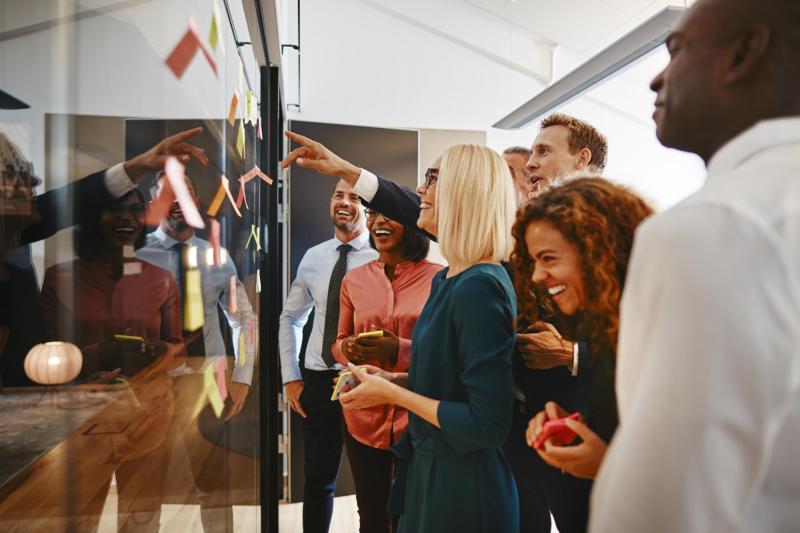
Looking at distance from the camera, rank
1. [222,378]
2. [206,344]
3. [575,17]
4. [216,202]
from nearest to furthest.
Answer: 1. [206,344]
2. [216,202]
3. [222,378]
4. [575,17]

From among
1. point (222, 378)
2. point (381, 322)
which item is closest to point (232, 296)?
point (222, 378)

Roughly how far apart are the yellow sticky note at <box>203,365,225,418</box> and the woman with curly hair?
597 millimetres

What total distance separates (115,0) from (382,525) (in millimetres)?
2254

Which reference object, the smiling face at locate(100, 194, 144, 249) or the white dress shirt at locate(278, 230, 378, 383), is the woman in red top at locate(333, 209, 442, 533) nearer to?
the white dress shirt at locate(278, 230, 378, 383)

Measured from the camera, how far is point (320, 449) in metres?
2.57

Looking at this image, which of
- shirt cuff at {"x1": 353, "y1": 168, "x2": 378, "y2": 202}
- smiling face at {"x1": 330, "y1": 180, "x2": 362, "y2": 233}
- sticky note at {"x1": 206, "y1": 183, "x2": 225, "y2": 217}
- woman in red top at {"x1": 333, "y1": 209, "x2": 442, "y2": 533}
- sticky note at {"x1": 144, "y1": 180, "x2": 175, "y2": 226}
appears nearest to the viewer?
sticky note at {"x1": 144, "y1": 180, "x2": 175, "y2": 226}

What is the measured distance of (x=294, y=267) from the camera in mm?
3549

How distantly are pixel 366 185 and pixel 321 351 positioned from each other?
43.1 inches

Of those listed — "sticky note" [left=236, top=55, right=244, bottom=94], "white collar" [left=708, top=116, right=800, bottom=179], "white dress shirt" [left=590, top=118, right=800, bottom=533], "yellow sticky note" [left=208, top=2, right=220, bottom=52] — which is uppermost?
"sticky note" [left=236, top=55, right=244, bottom=94]

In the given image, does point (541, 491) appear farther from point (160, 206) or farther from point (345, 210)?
point (345, 210)

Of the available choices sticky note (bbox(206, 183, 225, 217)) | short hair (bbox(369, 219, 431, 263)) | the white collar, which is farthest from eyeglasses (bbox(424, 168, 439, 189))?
the white collar

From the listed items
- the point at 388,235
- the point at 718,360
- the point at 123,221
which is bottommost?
the point at 718,360

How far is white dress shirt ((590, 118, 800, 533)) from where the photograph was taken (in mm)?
417

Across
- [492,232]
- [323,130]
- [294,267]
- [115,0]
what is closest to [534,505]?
[492,232]
